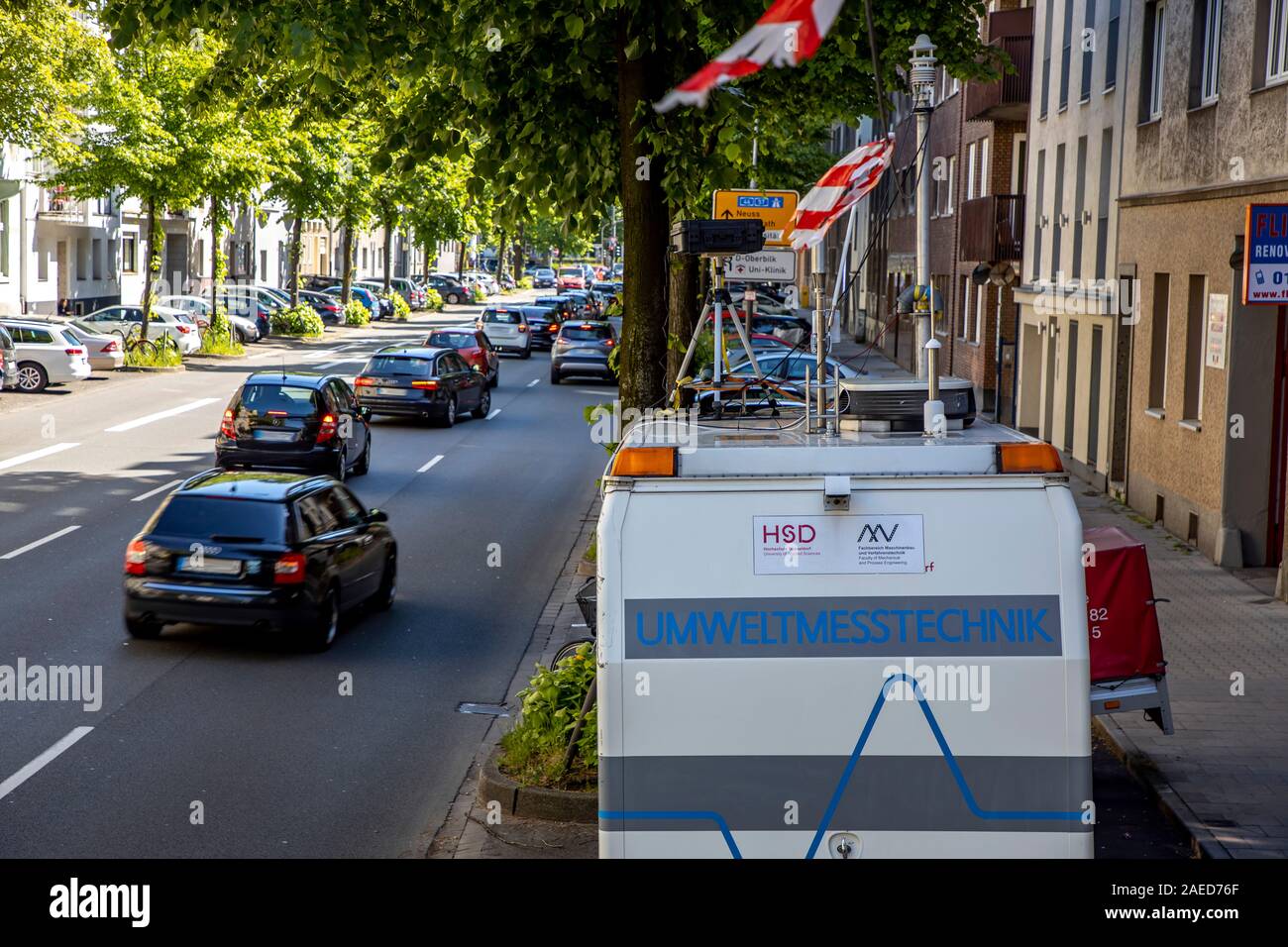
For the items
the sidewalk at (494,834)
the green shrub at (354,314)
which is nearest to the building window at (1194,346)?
the sidewalk at (494,834)

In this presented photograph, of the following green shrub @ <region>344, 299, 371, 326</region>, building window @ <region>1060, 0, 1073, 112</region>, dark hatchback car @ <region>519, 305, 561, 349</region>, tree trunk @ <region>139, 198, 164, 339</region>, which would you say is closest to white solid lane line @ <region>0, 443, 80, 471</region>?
tree trunk @ <region>139, 198, 164, 339</region>

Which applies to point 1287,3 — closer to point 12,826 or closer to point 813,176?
point 12,826

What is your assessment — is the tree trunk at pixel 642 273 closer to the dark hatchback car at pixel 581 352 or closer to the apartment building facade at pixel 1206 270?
the apartment building facade at pixel 1206 270

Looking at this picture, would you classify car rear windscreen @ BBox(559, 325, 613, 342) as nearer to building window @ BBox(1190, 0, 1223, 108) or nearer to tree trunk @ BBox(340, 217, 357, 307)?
tree trunk @ BBox(340, 217, 357, 307)

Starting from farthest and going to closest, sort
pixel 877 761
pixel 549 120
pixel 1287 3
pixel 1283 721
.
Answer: pixel 1287 3 → pixel 549 120 → pixel 1283 721 → pixel 877 761

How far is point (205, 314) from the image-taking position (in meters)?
52.3

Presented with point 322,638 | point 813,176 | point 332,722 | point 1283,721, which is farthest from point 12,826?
point 813,176

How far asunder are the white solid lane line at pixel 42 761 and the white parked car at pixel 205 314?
40.1 metres

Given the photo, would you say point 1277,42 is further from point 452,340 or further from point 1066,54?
point 452,340

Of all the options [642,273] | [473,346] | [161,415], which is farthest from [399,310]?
[642,273]

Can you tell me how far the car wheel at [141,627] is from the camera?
1353cm

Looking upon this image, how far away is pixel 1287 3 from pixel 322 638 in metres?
11.8

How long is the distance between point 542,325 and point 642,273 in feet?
156

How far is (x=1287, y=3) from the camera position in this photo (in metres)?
17.2
